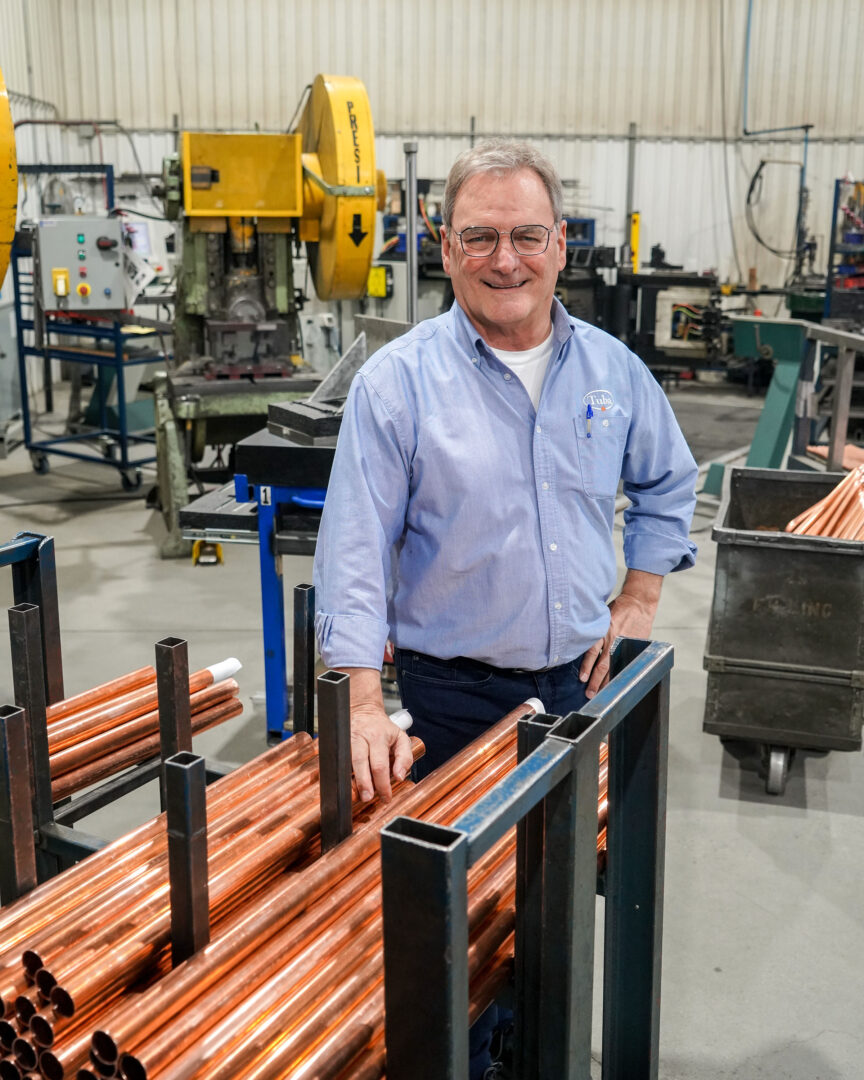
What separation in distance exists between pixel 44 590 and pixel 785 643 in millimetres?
1965

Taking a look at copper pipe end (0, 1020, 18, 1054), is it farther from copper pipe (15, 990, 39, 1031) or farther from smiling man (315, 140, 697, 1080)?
smiling man (315, 140, 697, 1080)

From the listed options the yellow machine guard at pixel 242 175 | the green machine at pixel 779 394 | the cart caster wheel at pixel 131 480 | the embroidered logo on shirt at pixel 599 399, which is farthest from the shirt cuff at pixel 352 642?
the cart caster wheel at pixel 131 480

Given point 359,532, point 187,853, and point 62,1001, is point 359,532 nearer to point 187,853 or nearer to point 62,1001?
point 187,853

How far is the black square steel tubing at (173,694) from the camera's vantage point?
1470 millimetres

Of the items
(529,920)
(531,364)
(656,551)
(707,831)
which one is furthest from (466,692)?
(707,831)

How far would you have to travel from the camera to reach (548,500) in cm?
159

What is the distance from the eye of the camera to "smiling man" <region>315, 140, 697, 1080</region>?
4.90 ft

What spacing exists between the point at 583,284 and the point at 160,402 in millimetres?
3843

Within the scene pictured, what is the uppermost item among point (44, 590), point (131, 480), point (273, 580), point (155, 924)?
point (44, 590)

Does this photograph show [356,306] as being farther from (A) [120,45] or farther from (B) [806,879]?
(B) [806,879]

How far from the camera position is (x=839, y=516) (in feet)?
9.93

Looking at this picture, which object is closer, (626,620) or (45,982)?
(45,982)

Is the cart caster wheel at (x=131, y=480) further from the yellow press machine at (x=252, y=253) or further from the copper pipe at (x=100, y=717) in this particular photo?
the copper pipe at (x=100, y=717)

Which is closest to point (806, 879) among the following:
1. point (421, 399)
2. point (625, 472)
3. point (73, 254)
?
point (625, 472)
